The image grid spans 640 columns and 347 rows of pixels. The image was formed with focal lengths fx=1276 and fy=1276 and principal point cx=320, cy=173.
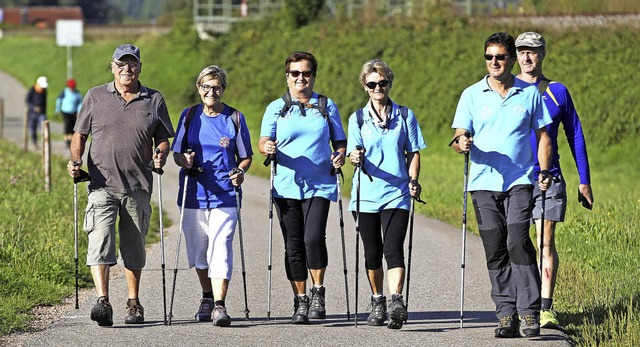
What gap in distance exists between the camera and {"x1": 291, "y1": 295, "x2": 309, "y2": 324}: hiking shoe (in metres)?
9.24

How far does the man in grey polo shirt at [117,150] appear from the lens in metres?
9.24

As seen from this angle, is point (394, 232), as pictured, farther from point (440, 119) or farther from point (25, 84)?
point (25, 84)

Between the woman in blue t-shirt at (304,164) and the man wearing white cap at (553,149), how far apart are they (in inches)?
57.3

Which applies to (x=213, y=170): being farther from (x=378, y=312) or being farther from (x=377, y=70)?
(x=378, y=312)

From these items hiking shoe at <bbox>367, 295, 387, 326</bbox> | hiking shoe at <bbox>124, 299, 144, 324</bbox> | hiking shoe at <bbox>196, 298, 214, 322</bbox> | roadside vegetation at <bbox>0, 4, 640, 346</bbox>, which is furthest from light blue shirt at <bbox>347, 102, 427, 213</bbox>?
hiking shoe at <bbox>124, 299, 144, 324</bbox>

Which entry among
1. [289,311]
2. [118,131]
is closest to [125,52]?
[118,131]

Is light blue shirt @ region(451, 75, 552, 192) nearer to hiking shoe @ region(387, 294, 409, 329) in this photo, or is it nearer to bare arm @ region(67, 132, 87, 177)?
hiking shoe @ region(387, 294, 409, 329)

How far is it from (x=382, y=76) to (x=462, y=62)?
954 inches

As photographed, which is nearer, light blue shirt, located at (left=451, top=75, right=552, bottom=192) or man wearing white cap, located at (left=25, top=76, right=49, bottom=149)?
light blue shirt, located at (left=451, top=75, right=552, bottom=192)

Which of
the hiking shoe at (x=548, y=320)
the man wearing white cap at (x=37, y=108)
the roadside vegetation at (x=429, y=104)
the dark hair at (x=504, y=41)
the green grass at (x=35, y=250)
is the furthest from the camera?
the man wearing white cap at (x=37, y=108)

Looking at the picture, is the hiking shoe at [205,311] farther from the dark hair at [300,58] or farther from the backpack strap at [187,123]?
the dark hair at [300,58]

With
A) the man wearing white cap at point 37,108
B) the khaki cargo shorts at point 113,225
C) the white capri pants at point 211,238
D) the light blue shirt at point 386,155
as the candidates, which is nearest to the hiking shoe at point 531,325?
the light blue shirt at point 386,155

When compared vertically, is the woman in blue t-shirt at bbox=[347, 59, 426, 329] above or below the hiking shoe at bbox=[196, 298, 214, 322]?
above

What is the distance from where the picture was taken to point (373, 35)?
37969 millimetres
